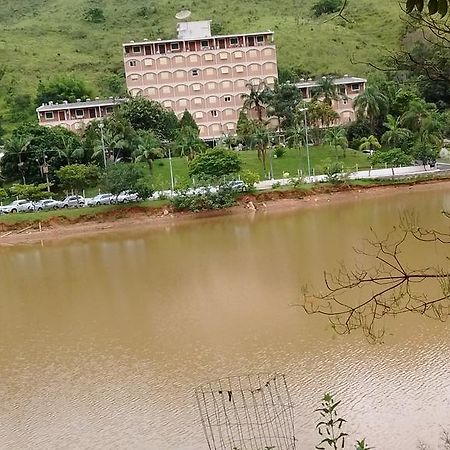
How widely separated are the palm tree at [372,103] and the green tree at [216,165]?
1019cm

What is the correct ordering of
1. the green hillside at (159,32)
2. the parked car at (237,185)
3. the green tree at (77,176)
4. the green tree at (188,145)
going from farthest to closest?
the green hillside at (159,32) < the green tree at (188,145) < the green tree at (77,176) < the parked car at (237,185)

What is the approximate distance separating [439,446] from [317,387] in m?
2.68

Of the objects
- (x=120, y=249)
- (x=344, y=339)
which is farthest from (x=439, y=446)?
(x=120, y=249)

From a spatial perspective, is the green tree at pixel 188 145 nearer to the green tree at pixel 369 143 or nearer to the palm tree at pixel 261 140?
the palm tree at pixel 261 140

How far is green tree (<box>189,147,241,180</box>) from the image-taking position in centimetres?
3294

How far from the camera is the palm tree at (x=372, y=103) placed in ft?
128

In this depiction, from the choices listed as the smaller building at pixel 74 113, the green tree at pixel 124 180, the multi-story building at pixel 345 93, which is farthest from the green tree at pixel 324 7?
the green tree at pixel 124 180

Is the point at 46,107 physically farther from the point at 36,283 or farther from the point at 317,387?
the point at 317,387

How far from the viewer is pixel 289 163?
37781 millimetres

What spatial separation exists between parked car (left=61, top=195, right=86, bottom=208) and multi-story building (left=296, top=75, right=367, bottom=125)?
1881 centimetres

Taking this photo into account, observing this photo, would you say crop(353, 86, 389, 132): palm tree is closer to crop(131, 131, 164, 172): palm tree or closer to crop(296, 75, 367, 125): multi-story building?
crop(296, 75, 367, 125): multi-story building

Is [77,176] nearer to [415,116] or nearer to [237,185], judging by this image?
[237,185]

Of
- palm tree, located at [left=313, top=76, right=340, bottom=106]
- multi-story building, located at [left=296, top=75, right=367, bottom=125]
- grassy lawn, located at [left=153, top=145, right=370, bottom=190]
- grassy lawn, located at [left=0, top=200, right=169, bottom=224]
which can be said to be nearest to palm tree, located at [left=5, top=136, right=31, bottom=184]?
grassy lawn, located at [left=0, top=200, right=169, bottom=224]

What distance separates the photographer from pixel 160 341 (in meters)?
13.7
